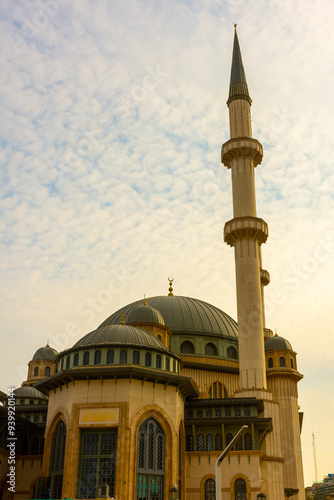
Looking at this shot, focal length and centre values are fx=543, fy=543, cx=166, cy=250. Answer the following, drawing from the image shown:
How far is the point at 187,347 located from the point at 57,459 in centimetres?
1949

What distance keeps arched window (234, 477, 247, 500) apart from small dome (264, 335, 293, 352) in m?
20.5

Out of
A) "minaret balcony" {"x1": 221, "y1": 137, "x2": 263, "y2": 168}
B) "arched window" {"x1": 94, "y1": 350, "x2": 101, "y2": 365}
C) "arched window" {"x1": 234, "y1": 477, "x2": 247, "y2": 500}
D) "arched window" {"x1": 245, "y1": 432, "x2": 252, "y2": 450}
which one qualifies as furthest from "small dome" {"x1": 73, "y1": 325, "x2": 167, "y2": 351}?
"minaret balcony" {"x1": 221, "y1": 137, "x2": 263, "y2": 168}

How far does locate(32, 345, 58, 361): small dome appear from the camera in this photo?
66312mm

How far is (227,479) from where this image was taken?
35.4m

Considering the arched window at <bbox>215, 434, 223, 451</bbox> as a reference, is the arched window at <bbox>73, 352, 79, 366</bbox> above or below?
above

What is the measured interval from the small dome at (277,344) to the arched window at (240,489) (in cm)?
2047

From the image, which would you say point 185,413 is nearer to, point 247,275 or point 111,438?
point 111,438

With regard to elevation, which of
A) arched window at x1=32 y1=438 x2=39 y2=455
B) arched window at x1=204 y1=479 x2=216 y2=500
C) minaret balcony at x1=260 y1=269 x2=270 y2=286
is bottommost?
arched window at x1=204 y1=479 x2=216 y2=500

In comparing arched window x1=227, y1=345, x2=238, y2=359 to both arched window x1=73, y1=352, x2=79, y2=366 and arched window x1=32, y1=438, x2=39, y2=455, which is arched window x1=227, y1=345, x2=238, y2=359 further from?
arched window x1=73, y1=352, x2=79, y2=366

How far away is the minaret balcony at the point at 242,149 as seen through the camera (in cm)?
4922

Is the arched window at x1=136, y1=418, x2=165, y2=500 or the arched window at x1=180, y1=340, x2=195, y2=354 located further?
the arched window at x1=180, y1=340, x2=195, y2=354


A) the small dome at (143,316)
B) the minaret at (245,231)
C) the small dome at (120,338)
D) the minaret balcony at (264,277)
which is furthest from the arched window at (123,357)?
the minaret balcony at (264,277)

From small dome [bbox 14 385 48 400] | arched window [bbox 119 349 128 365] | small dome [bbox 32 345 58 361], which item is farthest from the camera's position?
small dome [bbox 32 345 58 361]

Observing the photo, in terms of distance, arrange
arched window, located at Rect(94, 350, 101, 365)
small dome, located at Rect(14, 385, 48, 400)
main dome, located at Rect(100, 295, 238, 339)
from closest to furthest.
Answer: arched window, located at Rect(94, 350, 101, 365) < main dome, located at Rect(100, 295, 238, 339) < small dome, located at Rect(14, 385, 48, 400)
